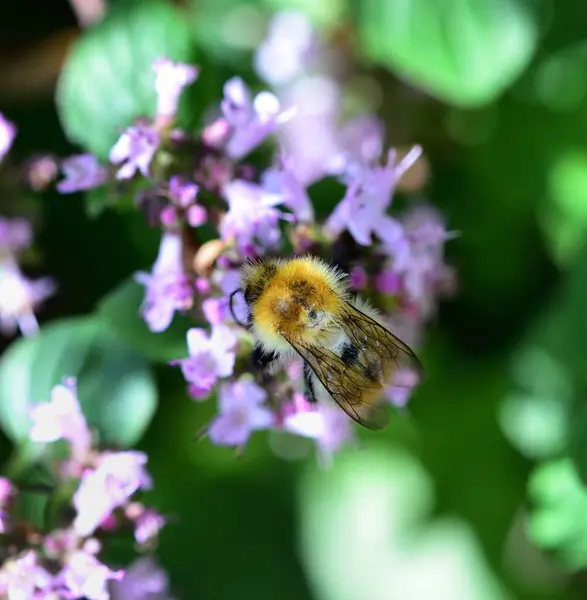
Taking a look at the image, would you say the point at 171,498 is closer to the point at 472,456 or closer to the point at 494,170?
the point at 472,456

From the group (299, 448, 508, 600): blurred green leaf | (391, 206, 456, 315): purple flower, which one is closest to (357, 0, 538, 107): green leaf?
(391, 206, 456, 315): purple flower

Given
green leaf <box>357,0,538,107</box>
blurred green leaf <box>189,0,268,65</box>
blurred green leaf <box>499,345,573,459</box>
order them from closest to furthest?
green leaf <box>357,0,538,107</box> < blurred green leaf <box>499,345,573,459</box> < blurred green leaf <box>189,0,268,65</box>

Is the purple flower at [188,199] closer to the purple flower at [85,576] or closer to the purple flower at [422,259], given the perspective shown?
the purple flower at [422,259]

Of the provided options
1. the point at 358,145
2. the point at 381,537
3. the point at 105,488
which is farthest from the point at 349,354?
the point at 381,537

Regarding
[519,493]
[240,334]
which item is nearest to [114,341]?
[240,334]

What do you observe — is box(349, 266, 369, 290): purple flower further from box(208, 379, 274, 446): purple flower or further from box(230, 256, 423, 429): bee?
box(208, 379, 274, 446): purple flower

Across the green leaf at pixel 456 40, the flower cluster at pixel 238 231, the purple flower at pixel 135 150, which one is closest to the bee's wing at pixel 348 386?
the flower cluster at pixel 238 231
